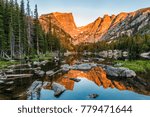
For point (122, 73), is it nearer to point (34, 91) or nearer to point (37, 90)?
point (37, 90)

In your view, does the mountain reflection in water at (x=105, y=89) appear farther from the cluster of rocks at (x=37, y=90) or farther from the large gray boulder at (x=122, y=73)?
the large gray boulder at (x=122, y=73)

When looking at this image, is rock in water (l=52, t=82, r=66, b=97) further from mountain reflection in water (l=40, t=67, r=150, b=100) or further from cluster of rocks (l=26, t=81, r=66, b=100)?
mountain reflection in water (l=40, t=67, r=150, b=100)

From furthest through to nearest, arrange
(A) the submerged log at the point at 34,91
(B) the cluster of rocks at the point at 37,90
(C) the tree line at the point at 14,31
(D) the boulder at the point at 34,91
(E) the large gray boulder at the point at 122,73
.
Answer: (C) the tree line at the point at 14,31
(E) the large gray boulder at the point at 122,73
(B) the cluster of rocks at the point at 37,90
(A) the submerged log at the point at 34,91
(D) the boulder at the point at 34,91

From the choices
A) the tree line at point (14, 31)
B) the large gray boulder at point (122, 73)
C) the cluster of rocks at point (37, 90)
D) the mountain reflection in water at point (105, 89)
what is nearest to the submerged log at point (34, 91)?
the cluster of rocks at point (37, 90)

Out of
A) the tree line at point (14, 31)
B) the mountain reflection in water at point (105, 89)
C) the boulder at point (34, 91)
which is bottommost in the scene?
the mountain reflection in water at point (105, 89)

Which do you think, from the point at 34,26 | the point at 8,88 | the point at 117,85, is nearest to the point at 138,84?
the point at 117,85

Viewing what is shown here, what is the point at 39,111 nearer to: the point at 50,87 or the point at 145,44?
the point at 50,87

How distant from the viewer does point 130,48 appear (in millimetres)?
82625

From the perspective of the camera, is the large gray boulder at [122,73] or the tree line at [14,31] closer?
the large gray boulder at [122,73]

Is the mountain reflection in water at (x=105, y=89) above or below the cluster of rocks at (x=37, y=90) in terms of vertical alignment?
below

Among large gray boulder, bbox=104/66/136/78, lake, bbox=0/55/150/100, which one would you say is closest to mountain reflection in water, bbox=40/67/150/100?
lake, bbox=0/55/150/100

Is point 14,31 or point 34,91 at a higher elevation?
point 14,31

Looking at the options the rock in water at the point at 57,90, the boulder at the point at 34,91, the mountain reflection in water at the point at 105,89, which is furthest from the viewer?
the rock in water at the point at 57,90

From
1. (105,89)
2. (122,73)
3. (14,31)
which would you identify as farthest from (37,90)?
(14,31)
